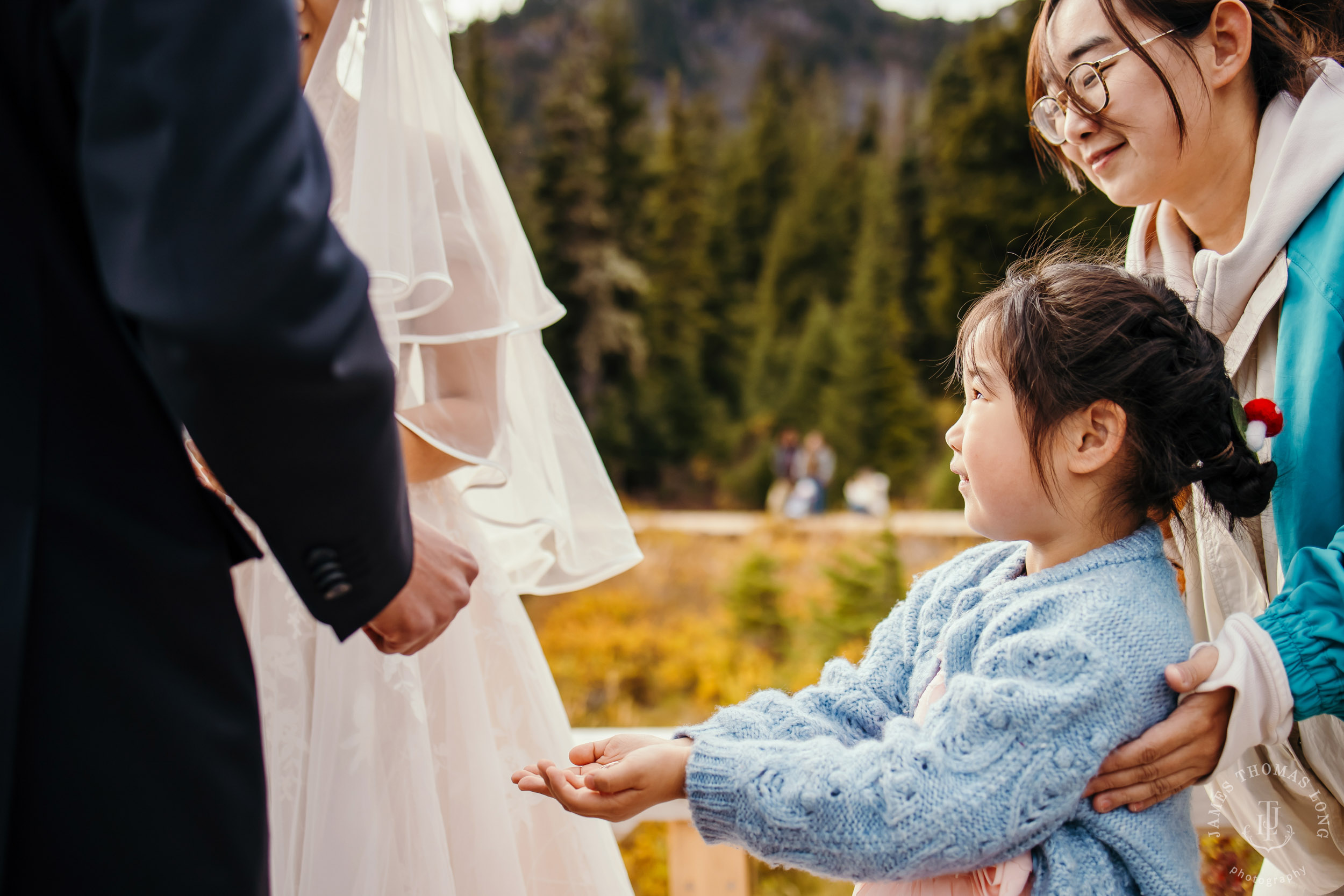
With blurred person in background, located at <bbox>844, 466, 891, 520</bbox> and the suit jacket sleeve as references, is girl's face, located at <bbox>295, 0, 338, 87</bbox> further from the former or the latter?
blurred person in background, located at <bbox>844, 466, 891, 520</bbox>

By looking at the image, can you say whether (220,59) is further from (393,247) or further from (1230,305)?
(1230,305)

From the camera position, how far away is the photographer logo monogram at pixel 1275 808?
1433mm

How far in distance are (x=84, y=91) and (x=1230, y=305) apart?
1597 mm

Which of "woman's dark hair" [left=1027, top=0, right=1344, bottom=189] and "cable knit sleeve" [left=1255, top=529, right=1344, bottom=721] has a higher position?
"woman's dark hair" [left=1027, top=0, right=1344, bottom=189]

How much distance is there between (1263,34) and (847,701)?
4.26ft

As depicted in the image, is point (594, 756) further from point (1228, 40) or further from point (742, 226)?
point (742, 226)

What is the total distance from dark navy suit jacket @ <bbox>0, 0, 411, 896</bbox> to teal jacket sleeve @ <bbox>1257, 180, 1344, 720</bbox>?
1196 millimetres

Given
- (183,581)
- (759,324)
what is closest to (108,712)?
(183,581)

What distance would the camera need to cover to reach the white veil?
140 cm

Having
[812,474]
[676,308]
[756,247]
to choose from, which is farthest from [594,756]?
[756,247]

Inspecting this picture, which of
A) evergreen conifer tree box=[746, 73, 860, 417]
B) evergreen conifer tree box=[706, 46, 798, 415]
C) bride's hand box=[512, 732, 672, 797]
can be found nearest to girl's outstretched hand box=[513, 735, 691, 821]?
bride's hand box=[512, 732, 672, 797]

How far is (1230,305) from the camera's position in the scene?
150cm

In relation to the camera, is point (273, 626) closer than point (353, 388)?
No

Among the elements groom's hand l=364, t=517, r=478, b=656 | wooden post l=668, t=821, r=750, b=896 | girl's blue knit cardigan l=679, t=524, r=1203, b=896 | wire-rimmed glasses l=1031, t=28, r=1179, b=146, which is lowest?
A: wooden post l=668, t=821, r=750, b=896
